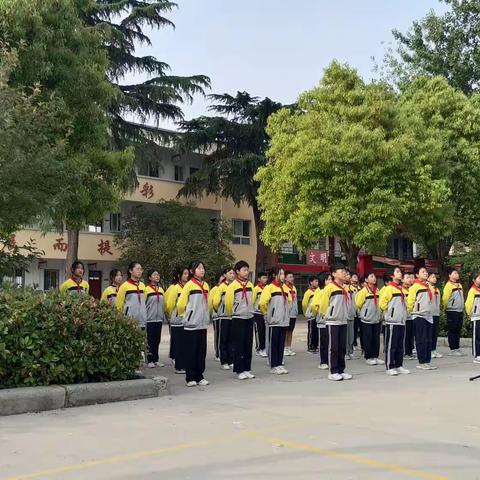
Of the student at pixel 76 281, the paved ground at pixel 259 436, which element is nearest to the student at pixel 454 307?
the paved ground at pixel 259 436

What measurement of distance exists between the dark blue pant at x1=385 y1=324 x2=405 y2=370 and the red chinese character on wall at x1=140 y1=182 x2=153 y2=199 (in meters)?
22.3

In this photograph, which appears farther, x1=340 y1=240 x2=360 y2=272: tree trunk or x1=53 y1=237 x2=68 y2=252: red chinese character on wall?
x1=53 y1=237 x2=68 y2=252: red chinese character on wall

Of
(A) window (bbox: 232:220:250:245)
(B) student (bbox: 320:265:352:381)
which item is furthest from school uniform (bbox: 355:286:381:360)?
(A) window (bbox: 232:220:250:245)

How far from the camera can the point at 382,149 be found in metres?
17.8

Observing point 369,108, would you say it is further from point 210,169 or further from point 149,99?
point 210,169

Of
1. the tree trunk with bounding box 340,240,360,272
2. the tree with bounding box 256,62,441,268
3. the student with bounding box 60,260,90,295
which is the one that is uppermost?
the tree with bounding box 256,62,441,268

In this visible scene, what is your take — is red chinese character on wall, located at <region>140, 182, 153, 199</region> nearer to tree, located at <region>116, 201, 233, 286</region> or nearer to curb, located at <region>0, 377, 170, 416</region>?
tree, located at <region>116, 201, 233, 286</region>

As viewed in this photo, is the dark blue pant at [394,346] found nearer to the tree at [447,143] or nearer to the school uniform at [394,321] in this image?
the school uniform at [394,321]

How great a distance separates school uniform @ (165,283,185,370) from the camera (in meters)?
10.9

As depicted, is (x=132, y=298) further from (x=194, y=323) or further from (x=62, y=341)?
(x=62, y=341)

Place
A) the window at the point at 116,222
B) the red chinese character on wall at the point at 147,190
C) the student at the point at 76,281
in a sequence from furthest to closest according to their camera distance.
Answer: the red chinese character on wall at the point at 147,190, the window at the point at 116,222, the student at the point at 76,281

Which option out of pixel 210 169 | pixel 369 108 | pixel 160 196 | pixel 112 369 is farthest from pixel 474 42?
pixel 112 369

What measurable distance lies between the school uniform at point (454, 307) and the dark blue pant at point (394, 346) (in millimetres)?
3059

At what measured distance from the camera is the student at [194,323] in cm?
927
